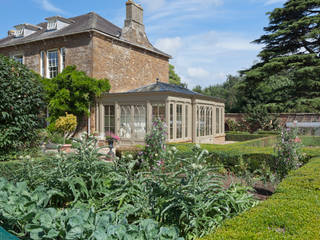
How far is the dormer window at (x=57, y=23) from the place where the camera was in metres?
16.8

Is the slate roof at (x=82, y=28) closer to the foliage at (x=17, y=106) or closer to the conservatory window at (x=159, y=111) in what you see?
the conservatory window at (x=159, y=111)

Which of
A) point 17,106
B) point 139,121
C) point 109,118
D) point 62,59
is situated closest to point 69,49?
point 62,59

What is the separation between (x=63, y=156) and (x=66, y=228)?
2011 millimetres

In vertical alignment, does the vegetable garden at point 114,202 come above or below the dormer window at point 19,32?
below

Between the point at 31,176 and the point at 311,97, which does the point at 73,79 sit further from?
the point at 311,97

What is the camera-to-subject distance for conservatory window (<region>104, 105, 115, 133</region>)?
14539mm

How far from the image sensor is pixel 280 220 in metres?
2.78

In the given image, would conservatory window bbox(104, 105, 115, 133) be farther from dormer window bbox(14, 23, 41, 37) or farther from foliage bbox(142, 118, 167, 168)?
dormer window bbox(14, 23, 41, 37)

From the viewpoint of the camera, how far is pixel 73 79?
47.4 feet

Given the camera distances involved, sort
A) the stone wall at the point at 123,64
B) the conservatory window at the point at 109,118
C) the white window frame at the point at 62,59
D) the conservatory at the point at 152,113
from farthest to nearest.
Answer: the white window frame at the point at 62,59 → the stone wall at the point at 123,64 → the conservatory window at the point at 109,118 → the conservatory at the point at 152,113

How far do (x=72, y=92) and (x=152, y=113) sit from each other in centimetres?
453

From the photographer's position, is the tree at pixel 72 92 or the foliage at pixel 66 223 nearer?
the foliage at pixel 66 223

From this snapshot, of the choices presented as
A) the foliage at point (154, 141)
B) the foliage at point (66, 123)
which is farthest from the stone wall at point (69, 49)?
the foliage at point (154, 141)

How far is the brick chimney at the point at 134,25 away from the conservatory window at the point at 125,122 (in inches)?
204
